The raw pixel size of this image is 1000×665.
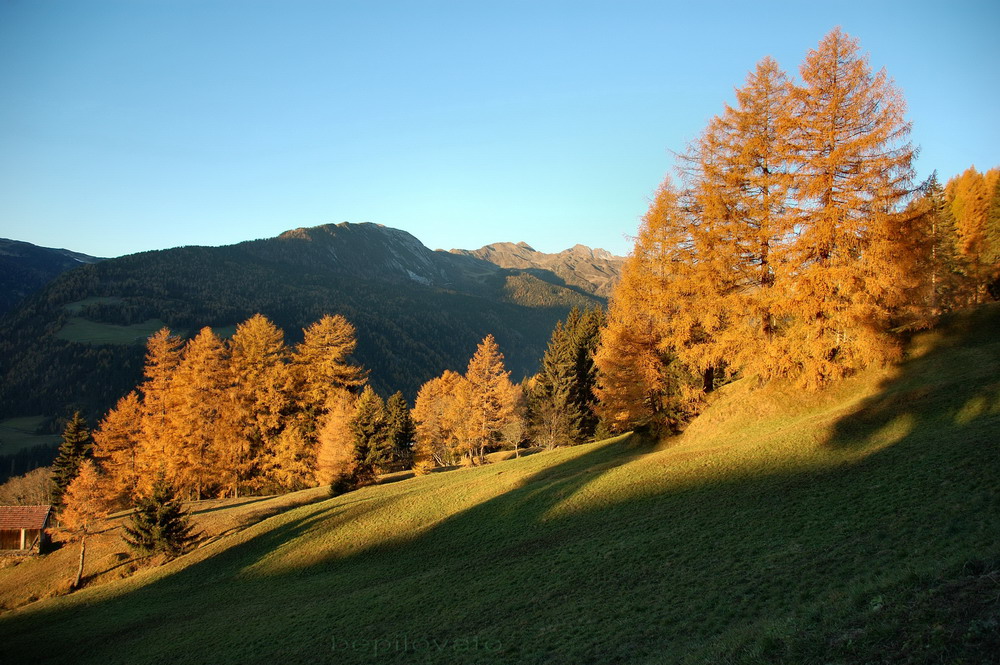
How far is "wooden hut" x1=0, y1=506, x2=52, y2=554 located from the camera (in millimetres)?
38656

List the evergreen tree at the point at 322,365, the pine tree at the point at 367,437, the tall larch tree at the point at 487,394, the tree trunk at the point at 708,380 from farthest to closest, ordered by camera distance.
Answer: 1. the tall larch tree at the point at 487,394
2. the evergreen tree at the point at 322,365
3. the pine tree at the point at 367,437
4. the tree trunk at the point at 708,380

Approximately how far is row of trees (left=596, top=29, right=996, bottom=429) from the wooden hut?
45.3m

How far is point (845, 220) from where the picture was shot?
19.1 metres

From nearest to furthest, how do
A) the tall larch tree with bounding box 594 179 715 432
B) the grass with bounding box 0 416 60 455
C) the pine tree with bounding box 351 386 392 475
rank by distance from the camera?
the tall larch tree with bounding box 594 179 715 432, the pine tree with bounding box 351 386 392 475, the grass with bounding box 0 416 60 455

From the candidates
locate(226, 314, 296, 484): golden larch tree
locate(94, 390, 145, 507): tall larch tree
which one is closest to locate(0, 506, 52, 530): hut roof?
locate(94, 390, 145, 507): tall larch tree

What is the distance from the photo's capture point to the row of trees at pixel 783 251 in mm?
18969

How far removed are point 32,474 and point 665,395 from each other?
75.0 m

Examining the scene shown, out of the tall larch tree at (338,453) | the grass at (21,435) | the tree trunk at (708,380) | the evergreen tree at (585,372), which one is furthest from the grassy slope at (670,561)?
the grass at (21,435)

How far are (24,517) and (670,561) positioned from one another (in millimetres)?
50048

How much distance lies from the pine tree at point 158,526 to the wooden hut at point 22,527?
17439mm

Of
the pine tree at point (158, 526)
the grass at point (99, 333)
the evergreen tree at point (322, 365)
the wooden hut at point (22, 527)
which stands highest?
the grass at point (99, 333)

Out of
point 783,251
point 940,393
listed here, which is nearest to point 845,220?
point 783,251

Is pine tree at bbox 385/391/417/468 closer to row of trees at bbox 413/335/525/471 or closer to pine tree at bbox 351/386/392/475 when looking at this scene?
row of trees at bbox 413/335/525/471

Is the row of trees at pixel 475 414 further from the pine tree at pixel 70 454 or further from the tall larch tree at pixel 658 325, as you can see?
the pine tree at pixel 70 454
